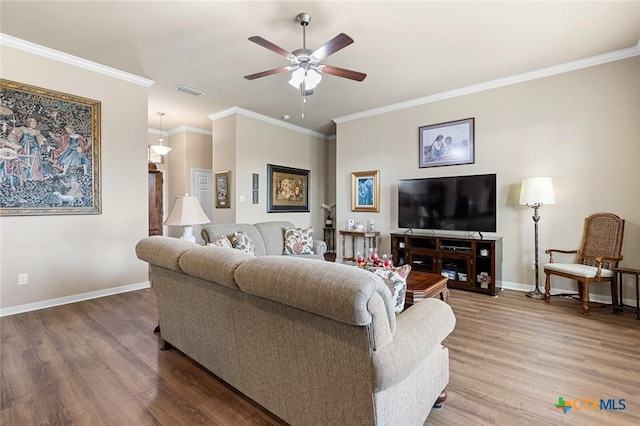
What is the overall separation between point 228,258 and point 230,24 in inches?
95.3

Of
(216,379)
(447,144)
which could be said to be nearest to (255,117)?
(447,144)

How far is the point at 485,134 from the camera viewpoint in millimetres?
4309

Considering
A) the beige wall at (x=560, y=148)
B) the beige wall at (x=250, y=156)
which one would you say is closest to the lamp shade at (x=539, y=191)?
the beige wall at (x=560, y=148)

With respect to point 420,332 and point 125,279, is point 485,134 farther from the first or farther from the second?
point 125,279

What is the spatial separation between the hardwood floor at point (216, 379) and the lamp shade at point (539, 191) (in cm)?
128

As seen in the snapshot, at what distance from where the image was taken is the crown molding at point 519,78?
3.42 m

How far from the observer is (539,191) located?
3.57m

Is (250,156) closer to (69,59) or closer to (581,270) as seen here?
(69,59)

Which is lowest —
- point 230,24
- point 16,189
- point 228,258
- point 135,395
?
point 135,395

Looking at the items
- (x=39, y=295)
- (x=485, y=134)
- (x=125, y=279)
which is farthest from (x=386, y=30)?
(x=39, y=295)

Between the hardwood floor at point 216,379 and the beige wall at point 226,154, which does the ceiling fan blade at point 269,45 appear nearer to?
the hardwood floor at point 216,379

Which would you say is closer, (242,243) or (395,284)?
(395,284)

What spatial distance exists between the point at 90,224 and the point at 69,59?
193 cm

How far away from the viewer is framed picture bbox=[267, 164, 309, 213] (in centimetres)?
590
